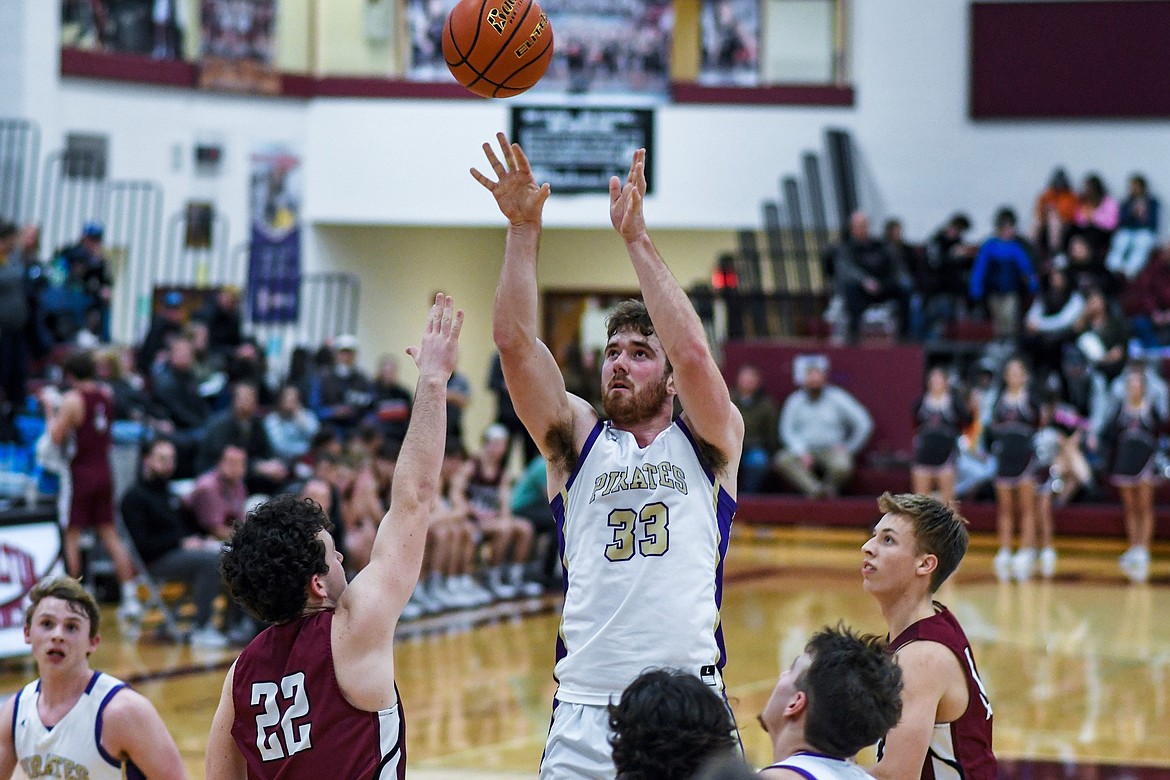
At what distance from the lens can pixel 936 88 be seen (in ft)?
64.2

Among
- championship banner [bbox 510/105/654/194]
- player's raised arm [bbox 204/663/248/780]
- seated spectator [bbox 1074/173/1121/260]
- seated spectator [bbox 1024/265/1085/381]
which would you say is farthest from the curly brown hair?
seated spectator [bbox 1074/173/1121/260]

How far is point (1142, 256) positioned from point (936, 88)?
336 centimetres

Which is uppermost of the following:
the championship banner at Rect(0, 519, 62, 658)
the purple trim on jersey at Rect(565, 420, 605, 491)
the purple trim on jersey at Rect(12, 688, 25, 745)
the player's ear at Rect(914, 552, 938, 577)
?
the purple trim on jersey at Rect(565, 420, 605, 491)

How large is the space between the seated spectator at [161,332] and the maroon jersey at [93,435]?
11.1ft

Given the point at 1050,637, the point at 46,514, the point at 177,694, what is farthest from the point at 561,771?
the point at 1050,637

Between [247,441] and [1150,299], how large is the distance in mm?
10163

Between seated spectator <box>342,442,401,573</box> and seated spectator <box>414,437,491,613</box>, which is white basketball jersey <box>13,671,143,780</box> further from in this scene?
seated spectator <box>414,437,491,613</box>

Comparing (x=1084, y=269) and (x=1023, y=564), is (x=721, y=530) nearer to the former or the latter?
(x=1023, y=564)

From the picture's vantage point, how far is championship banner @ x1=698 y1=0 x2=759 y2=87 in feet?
64.1

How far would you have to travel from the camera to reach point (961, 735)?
3.80 m

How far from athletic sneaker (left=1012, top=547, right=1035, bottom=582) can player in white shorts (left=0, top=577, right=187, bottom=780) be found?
33.9 feet

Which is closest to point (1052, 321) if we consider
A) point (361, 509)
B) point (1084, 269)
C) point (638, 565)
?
point (1084, 269)

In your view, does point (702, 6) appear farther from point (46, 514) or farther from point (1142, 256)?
point (46, 514)

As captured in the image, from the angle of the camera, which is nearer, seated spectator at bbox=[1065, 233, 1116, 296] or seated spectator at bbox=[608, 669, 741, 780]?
seated spectator at bbox=[608, 669, 741, 780]
